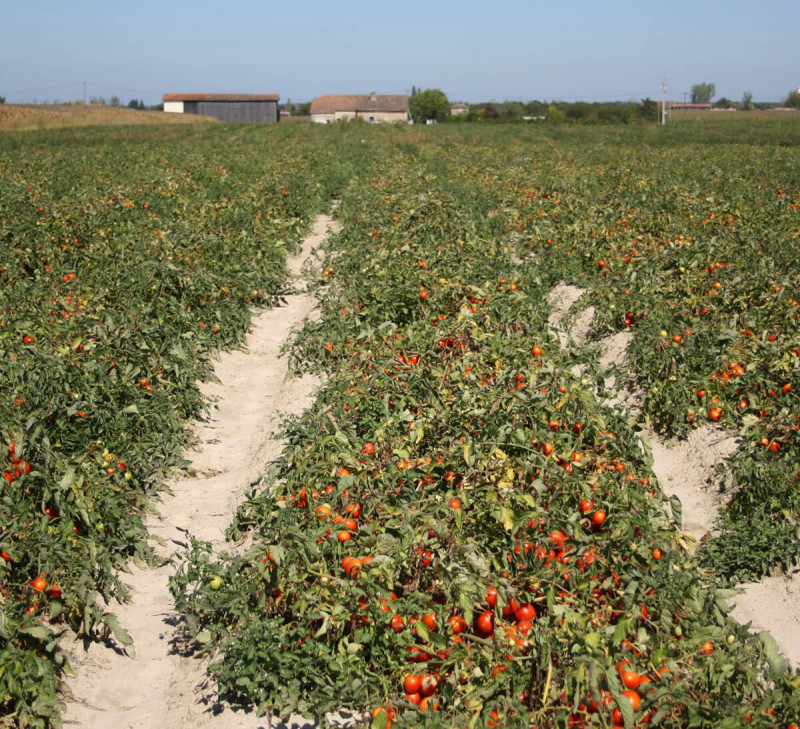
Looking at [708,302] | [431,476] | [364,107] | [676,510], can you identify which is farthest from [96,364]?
[364,107]

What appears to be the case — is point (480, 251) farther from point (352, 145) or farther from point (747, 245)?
point (352, 145)

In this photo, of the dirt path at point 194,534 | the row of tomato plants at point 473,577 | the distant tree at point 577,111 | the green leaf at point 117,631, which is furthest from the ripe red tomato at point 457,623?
the distant tree at point 577,111

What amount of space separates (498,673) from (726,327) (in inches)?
158

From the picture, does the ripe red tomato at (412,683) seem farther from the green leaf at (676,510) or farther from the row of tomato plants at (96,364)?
the green leaf at (676,510)

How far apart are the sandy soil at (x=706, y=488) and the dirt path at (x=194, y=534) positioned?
2.34 m

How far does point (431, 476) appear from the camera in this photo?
11.8 ft

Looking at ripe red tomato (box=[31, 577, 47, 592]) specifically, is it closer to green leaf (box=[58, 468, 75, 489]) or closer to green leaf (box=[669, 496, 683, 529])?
green leaf (box=[58, 468, 75, 489])

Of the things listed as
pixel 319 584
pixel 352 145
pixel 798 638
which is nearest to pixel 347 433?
pixel 319 584

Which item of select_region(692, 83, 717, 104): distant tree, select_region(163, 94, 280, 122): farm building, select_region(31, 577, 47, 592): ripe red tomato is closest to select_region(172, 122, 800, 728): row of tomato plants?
select_region(31, 577, 47, 592): ripe red tomato

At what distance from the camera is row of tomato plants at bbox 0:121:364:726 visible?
3197 mm

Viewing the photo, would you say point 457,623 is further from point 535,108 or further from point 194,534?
point 535,108

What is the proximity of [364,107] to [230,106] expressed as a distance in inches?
655

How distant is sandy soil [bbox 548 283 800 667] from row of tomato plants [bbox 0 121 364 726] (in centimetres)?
290

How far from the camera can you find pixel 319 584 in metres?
3.00
